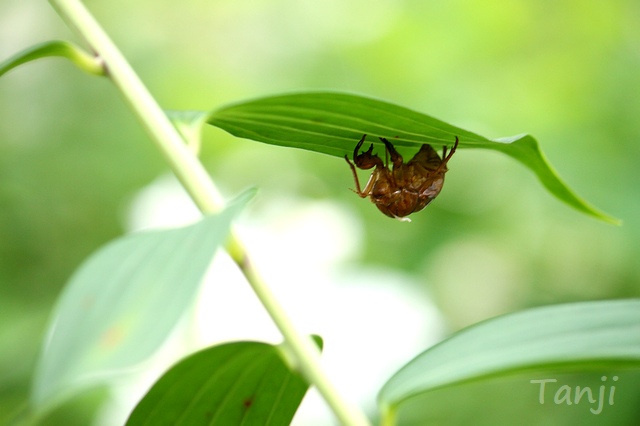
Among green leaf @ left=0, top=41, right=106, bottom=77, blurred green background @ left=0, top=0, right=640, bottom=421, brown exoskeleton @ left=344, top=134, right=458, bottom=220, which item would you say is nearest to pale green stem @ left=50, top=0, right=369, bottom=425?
green leaf @ left=0, top=41, right=106, bottom=77

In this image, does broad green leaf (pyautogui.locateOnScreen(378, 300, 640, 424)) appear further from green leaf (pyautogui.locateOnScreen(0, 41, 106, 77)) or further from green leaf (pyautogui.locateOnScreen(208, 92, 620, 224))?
green leaf (pyautogui.locateOnScreen(0, 41, 106, 77))

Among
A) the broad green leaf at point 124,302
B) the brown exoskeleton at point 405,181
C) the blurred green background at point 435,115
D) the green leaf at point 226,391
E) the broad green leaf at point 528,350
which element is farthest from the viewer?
the blurred green background at point 435,115

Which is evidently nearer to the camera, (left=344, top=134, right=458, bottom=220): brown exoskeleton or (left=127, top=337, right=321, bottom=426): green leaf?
(left=127, top=337, right=321, bottom=426): green leaf

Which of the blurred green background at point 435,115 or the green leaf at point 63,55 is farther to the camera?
the blurred green background at point 435,115

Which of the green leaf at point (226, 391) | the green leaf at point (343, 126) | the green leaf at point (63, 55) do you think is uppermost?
the green leaf at point (63, 55)

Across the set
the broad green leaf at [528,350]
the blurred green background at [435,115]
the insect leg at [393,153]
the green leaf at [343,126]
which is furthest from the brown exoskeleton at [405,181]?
the blurred green background at [435,115]

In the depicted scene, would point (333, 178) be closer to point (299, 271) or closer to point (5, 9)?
point (299, 271)

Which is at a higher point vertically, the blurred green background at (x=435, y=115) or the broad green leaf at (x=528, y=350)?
the blurred green background at (x=435, y=115)

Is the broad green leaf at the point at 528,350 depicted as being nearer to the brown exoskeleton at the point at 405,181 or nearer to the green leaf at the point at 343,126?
the green leaf at the point at 343,126
